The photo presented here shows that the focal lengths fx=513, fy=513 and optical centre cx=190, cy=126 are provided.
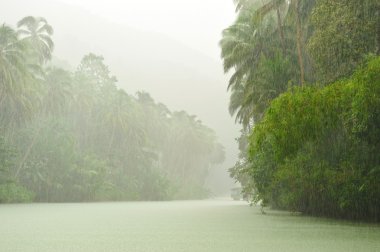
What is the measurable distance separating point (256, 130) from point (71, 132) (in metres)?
32.9

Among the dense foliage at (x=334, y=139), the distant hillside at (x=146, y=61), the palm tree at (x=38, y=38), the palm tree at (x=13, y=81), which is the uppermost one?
the distant hillside at (x=146, y=61)

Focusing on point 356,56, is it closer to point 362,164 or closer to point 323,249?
point 362,164

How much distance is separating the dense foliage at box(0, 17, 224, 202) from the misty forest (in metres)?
0.12

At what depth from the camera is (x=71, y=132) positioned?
4591cm

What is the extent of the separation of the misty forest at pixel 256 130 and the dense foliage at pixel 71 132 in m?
0.12

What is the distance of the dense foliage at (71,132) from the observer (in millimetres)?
34312

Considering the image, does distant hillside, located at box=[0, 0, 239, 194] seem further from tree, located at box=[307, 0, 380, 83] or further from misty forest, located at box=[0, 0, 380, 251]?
tree, located at box=[307, 0, 380, 83]

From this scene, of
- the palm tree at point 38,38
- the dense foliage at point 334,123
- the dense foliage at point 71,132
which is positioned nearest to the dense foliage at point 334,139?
the dense foliage at point 334,123

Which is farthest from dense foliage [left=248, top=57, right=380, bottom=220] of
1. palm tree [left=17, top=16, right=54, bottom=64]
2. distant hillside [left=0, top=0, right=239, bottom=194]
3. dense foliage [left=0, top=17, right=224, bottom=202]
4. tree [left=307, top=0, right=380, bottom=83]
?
distant hillside [left=0, top=0, right=239, bottom=194]

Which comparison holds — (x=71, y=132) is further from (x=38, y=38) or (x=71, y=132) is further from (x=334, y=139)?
(x=334, y=139)

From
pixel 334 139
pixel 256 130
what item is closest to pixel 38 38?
pixel 256 130

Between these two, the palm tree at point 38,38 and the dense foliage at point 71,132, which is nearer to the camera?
the dense foliage at point 71,132

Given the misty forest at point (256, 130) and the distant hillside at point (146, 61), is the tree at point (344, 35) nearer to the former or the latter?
the misty forest at point (256, 130)

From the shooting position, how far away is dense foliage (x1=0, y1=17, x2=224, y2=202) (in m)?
34.3
